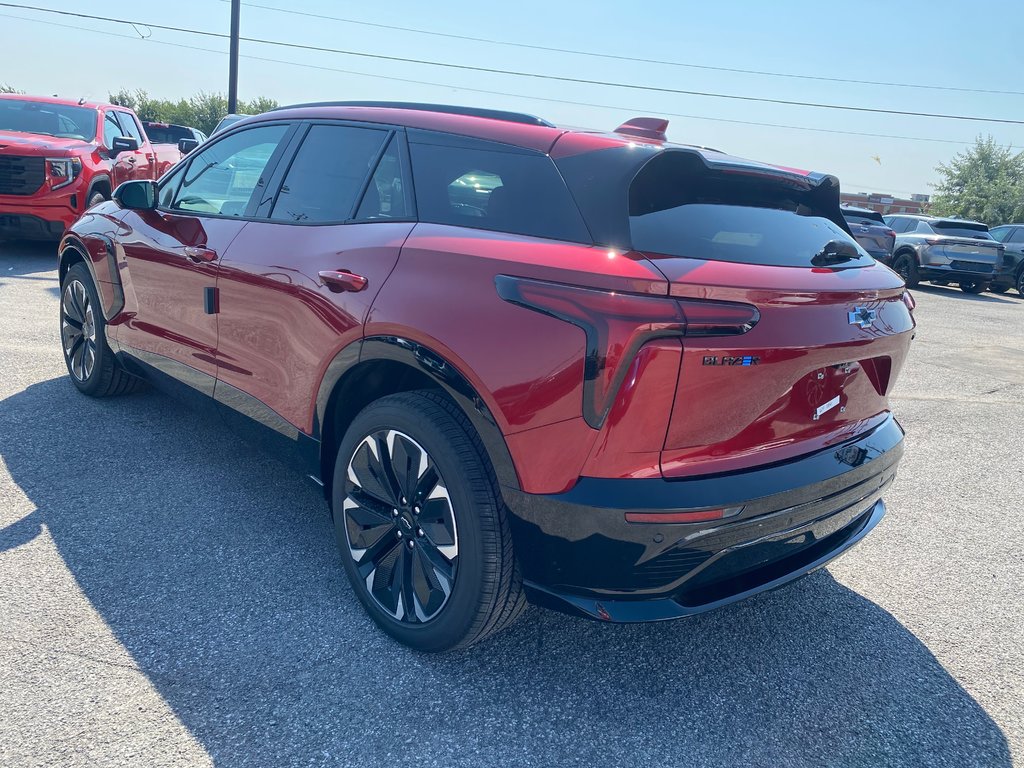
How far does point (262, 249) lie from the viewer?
309 cm

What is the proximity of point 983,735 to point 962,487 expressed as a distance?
245cm

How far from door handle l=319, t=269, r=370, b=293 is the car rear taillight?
0.84 m

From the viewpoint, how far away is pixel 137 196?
3861 mm

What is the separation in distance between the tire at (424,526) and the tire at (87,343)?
246 centimetres

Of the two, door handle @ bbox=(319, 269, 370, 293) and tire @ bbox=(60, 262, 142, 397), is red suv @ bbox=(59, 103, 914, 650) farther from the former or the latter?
tire @ bbox=(60, 262, 142, 397)

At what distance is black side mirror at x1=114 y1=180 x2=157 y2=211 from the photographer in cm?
386

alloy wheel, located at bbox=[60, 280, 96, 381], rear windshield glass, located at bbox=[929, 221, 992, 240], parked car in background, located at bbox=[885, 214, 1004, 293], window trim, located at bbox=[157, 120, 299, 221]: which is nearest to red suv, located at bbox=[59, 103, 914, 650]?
window trim, located at bbox=[157, 120, 299, 221]

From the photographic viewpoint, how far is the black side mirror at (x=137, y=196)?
3.86 m

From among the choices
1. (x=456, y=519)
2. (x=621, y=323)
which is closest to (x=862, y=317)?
(x=621, y=323)

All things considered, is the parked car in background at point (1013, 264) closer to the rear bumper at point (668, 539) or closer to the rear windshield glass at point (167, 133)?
the rear bumper at point (668, 539)

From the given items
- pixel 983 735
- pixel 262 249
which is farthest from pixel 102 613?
pixel 983 735

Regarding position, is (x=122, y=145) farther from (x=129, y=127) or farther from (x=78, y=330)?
(x=78, y=330)

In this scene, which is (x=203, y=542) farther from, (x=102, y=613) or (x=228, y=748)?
(x=228, y=748)

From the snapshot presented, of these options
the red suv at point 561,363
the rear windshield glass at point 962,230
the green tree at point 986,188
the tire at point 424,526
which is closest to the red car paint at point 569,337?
the red suv at point 561,363
